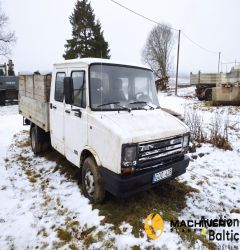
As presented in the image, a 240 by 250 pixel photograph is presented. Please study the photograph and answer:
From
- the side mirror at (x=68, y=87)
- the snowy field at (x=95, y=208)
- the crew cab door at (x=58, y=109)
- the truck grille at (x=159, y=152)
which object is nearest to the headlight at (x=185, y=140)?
the truck grille at (x=159, y=152)

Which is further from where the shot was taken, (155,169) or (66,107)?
(66,107)

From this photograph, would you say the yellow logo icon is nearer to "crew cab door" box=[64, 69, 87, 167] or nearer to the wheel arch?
→ the wheel arch

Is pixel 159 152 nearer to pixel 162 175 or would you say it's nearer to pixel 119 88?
pixel 162 175

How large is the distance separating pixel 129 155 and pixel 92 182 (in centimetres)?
108

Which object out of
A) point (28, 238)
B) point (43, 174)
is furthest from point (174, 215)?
point (43, 174)

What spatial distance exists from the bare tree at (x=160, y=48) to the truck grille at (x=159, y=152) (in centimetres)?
4159

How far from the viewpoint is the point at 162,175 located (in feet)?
12.0

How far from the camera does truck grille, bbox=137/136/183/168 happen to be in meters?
3.32

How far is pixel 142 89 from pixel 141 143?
1496 millimetres

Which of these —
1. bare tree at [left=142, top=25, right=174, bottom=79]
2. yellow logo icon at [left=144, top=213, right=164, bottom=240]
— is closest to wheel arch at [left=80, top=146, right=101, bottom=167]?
yellow logo icon at [left=144, top=213, right=164, bottom=240]

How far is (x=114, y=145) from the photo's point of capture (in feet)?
10.4

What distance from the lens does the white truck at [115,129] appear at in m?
3.25

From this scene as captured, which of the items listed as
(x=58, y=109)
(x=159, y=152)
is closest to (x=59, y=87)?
(x=58, y=109)

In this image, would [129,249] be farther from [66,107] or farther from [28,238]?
[66,107]
